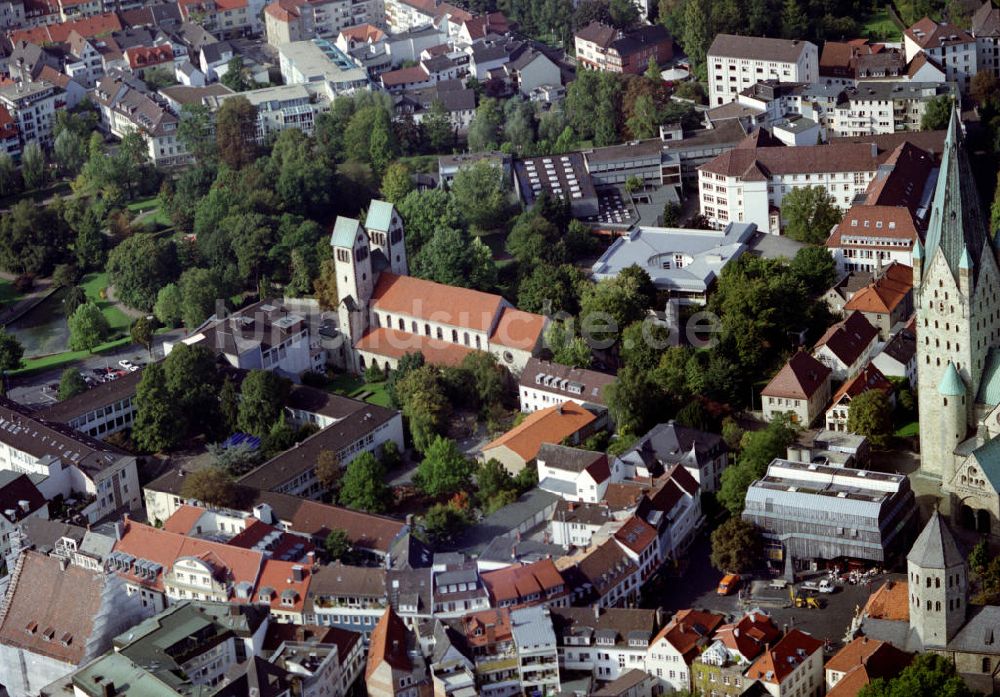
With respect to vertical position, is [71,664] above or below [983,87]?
below

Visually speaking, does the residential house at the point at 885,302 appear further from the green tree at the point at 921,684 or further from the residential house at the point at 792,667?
the green tree at the point at 921,684

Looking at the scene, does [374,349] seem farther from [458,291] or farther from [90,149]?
[90,149]

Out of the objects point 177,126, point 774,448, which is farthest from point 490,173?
point 774,448

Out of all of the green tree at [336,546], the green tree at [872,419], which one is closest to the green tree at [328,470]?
the green tree at [336,546]

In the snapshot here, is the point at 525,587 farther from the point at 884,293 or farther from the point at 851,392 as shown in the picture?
the point at 884,293

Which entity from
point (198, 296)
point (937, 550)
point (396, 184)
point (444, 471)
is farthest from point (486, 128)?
point (937, 550)
